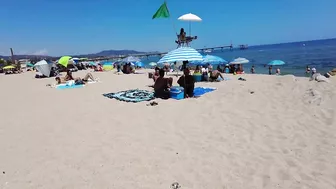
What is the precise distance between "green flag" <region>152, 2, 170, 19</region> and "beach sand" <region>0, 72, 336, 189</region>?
4.70 m

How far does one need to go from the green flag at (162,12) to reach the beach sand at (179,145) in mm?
4700

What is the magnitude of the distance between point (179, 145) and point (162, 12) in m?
7.23

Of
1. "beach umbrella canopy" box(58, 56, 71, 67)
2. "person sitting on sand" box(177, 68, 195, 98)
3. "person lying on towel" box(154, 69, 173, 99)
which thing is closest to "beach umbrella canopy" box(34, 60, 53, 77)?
"beach umbrella canopy" box(58, 56, 71, 67)

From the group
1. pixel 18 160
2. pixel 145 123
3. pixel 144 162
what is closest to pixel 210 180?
pixel 144 162

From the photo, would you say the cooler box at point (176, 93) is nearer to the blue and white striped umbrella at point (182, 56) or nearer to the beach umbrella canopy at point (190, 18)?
the blue and white striped umbrella at point (182, 56)

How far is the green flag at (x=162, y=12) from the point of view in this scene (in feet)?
32.2

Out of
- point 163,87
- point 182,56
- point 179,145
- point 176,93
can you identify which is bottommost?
point 179,145

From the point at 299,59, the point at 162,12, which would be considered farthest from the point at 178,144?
the point at 299,59

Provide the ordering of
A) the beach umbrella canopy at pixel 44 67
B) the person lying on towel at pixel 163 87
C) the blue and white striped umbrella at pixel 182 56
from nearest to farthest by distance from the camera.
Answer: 1. the blue and white striped umbrella at pixel 182 56
2. the person lying on towel at pixel 163 87
3. the beach umbrella canopy at pixel 44 67

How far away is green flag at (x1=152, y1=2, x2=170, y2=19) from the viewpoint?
9.80 m

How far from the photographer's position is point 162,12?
32.8 ft

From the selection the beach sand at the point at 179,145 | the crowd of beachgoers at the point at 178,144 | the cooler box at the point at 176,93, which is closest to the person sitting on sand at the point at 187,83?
the cooler box at the point at 176,93

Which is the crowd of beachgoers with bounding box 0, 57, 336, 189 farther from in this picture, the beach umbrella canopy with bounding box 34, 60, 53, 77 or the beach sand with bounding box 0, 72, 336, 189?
the beach umbrella canopy with bounding box 34, 60, 53, 77

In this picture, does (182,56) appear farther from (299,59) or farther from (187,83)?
(299,59)
